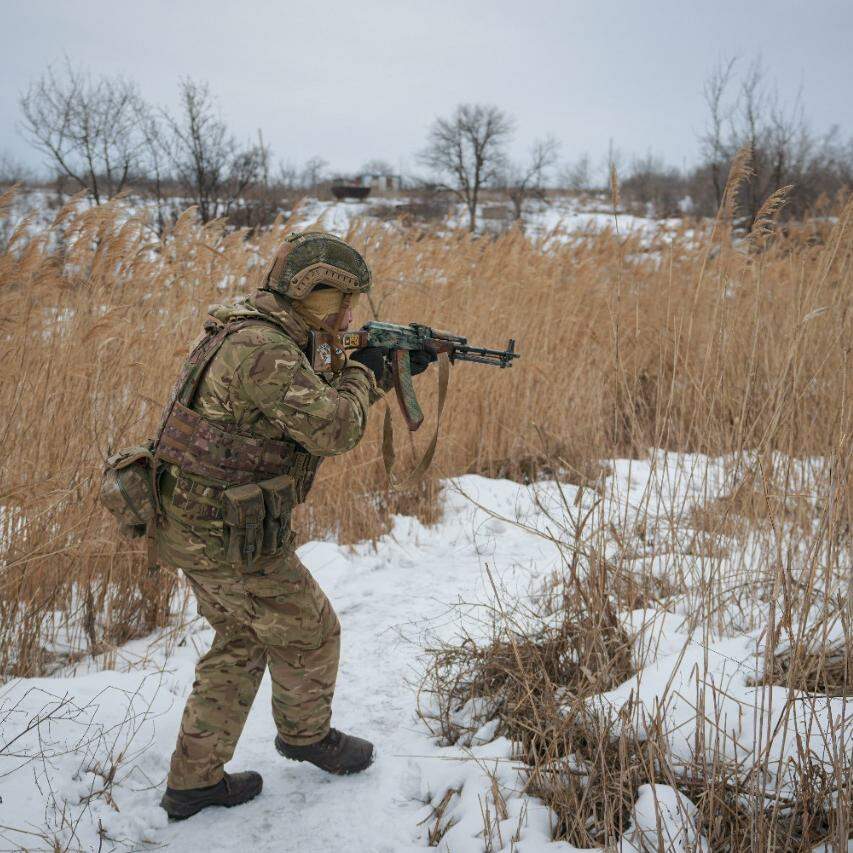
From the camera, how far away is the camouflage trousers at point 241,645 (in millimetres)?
1646

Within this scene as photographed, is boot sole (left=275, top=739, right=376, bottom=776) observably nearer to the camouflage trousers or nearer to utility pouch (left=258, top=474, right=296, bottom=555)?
the camouflage trousers

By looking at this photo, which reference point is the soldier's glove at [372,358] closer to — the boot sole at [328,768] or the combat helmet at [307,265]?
the combat helmet at [307,265]

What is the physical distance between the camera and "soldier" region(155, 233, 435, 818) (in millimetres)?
1548

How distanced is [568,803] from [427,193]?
31952 mm

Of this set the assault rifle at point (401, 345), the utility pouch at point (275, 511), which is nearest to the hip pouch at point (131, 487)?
the utility pouch at point (275, 511)

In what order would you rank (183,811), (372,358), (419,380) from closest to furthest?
1. (183,811)
2. (372,358)
3. (419,380)

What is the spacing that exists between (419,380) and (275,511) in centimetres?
260

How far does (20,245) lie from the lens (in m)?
2.81

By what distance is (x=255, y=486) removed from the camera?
1.58 m

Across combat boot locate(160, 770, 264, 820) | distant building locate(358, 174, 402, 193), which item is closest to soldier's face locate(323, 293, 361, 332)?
combat boot locate(160, 770, 264, 820)

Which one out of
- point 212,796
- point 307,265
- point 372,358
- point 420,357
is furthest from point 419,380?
point 212,796

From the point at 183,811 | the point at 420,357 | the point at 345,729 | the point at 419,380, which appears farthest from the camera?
the point at 419,380

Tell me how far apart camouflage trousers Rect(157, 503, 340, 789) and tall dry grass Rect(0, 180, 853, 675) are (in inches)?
15.8

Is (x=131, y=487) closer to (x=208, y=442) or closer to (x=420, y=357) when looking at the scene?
(x=208, y=442)
